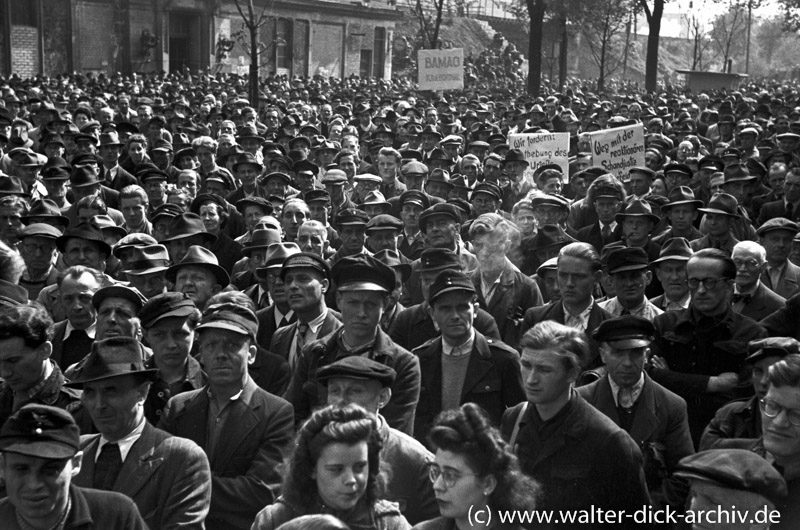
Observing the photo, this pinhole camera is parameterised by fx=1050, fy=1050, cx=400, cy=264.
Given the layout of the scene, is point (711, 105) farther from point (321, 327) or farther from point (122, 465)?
point (122, 465)

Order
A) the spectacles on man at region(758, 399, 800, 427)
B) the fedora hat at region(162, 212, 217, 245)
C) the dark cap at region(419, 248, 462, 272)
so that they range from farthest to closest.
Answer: the fedora hat at region(162, 212, 217, 245)
the dark cap at region(419, 248, 462, 272)
the spectacles on man at region(758, 399, 800, 427)

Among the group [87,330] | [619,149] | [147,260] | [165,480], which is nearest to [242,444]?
[165,480]

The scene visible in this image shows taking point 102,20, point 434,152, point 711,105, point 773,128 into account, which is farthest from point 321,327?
point 102,20

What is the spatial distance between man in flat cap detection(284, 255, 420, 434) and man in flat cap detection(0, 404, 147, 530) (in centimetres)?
158

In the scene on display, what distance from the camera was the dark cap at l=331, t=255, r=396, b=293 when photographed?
579 cm

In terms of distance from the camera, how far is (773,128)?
19.8 meters

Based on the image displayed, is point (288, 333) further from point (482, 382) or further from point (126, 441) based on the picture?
point (126, 441)

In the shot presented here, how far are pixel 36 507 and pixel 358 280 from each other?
2.44m

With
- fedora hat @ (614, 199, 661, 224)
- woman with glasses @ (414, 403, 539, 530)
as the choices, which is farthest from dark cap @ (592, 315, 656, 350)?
fedora hat @ (614, 199, 661, 224)

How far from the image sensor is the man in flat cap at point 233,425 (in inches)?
185

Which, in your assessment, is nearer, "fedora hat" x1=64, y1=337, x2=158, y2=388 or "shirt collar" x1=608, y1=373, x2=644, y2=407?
"fedora hat" x1=64, y1=337, x2=158, y2=388

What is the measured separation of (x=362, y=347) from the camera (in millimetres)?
5578

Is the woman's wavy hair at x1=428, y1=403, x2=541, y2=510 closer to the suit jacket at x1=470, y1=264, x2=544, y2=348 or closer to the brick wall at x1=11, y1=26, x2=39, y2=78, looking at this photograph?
the suit jacket at x1=470, y1=264, x2=544, y2=348

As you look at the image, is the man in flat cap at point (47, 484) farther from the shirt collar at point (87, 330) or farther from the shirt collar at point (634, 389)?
the shirt collar at point (87, 330)
